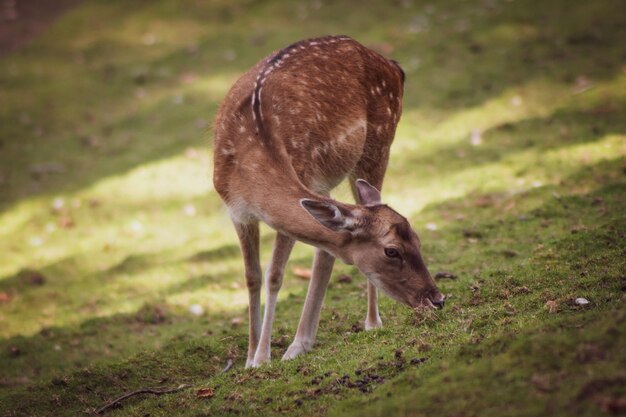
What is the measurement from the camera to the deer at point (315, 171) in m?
5.06

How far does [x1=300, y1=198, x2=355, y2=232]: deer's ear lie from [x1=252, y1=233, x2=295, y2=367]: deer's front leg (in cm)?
91

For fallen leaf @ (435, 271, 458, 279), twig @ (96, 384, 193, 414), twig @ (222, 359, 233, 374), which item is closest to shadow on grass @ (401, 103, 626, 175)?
fallen leaf @ (435, 271, 458, 279)

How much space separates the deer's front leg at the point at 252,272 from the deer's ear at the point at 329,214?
1132 millimetres

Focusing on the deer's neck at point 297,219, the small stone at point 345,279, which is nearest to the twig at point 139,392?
the deer's neck at point 297,219

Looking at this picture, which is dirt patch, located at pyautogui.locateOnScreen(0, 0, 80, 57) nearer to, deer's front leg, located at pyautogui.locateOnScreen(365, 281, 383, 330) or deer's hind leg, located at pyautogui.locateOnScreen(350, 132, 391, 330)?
deer's hind leg, located at pyautogui.locateOnScreen(350, 132, 391, 330)

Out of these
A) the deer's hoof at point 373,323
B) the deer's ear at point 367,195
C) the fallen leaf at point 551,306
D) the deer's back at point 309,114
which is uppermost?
the deer's back at point 309,114

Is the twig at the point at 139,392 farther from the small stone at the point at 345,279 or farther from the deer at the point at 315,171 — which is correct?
the small stone at the point at 345,279

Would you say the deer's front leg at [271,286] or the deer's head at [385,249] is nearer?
the deer's head at [385,249]

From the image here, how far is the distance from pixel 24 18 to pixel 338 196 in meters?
14.4

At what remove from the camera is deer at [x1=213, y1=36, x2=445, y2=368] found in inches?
199

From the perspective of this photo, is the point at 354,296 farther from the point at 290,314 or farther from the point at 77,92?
the point at 77,92

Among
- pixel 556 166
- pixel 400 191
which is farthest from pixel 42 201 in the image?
pixel 556 166

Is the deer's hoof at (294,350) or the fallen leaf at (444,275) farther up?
the fallen leaf at (444,275)

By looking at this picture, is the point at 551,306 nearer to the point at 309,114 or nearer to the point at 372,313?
the point at 372,313
